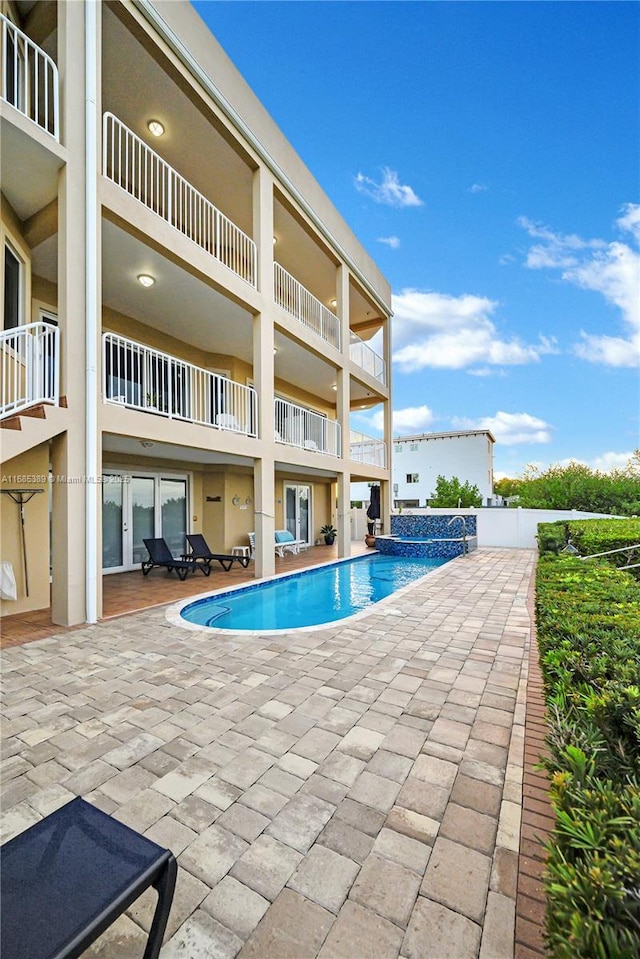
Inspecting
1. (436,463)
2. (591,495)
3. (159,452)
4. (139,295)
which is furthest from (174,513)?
(436,463)

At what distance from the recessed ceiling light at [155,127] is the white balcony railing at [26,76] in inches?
68.3

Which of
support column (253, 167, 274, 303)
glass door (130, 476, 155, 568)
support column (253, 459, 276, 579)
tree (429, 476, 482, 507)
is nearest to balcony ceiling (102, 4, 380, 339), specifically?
support column (253, 167, 274, 303)

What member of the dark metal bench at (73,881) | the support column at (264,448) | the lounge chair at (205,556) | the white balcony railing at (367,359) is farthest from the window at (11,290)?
the white balcony railing at (367,359)

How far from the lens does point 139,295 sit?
29.4 ft

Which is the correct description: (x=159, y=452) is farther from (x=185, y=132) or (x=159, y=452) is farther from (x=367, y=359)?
(x=367, y=359)

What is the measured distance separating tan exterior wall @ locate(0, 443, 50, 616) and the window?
2.21 metres

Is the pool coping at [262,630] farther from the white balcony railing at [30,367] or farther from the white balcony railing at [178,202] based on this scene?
the white balcony railing at [178,202]

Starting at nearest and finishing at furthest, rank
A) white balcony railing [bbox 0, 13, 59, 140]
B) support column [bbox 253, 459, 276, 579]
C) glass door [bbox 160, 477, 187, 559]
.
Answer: white balcony railing [bbox 0, 13, 59, 140]
support column [bbox 253, 459, 276, 579]
glass door [bbox 160, 477, 187, 559]

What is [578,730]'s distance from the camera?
6.05ft

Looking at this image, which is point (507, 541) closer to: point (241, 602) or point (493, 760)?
point (241, 602)

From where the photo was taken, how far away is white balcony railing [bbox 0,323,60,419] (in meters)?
5.64

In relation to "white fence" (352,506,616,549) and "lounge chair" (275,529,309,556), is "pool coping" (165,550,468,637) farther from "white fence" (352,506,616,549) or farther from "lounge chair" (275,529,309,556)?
"white fence" (352,506,616,549)

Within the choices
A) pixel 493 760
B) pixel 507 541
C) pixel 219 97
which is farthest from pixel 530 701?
pixel 507 541

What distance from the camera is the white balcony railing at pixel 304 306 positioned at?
11.3 metres
